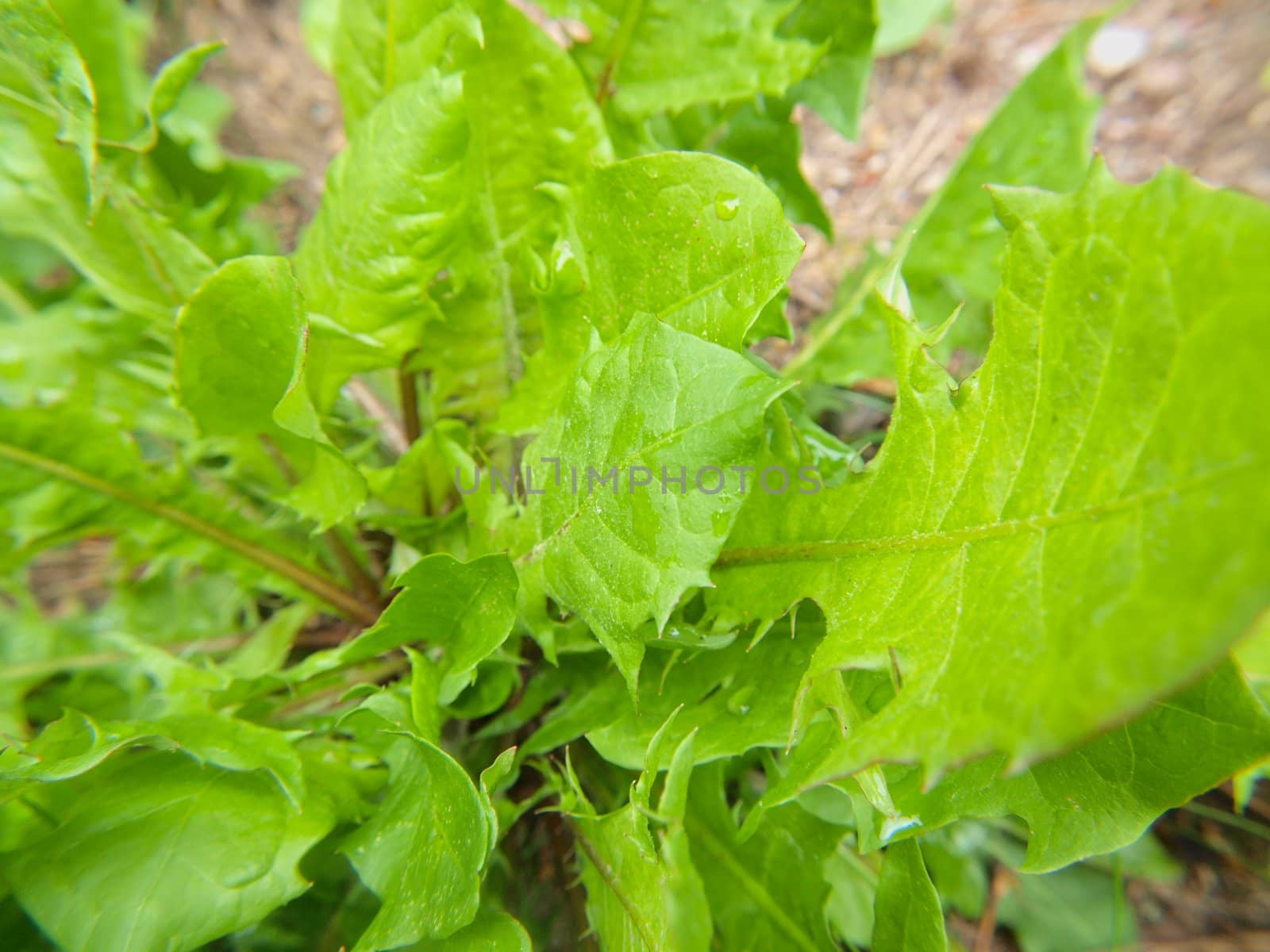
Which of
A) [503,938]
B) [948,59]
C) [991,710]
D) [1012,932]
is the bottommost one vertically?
[1012,932]

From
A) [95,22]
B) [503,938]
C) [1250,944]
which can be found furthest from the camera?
[1250,944]

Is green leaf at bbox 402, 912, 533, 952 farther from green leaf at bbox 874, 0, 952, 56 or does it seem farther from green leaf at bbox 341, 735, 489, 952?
green leaf at bbox 874, 0, 952, 56

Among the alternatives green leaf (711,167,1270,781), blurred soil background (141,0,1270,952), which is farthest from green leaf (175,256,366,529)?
blurred soil background (141,0,1270,952)

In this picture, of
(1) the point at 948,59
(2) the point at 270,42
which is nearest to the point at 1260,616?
(1) the point at 948,59

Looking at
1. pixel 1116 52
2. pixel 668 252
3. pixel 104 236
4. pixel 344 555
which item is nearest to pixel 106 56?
pixel 104 236

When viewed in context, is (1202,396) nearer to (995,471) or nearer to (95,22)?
(995,471)

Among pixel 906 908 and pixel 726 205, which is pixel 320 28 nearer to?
pixel 726 205
